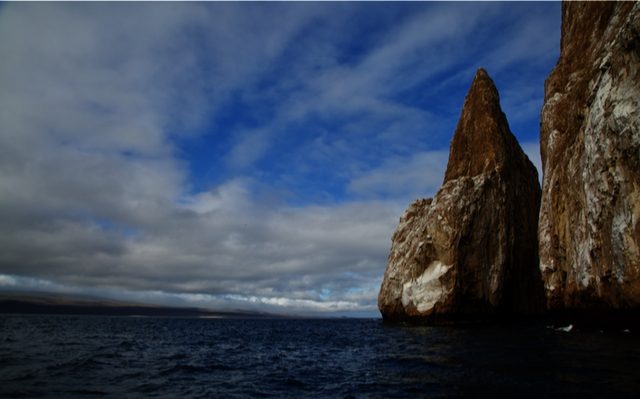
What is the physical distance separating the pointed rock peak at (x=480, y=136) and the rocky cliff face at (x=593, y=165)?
37.4 feet

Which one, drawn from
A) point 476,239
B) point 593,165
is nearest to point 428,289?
point 476,239

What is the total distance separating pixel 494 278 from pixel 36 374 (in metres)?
40.2

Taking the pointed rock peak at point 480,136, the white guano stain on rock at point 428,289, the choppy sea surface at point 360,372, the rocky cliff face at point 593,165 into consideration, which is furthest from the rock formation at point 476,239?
the choppy sea surface at point 360,372

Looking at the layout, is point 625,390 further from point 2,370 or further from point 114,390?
point 2,370

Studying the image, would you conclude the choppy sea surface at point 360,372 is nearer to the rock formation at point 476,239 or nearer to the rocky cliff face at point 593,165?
the rocky cliff face at point 593,165

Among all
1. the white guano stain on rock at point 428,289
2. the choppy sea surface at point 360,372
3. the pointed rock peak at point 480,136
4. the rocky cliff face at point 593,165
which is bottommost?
the choppy sea surface at point 360,372

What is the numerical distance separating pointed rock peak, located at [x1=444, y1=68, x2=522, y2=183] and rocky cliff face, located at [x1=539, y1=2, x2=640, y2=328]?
11386 mm

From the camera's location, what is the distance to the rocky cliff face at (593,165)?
69.2 ft

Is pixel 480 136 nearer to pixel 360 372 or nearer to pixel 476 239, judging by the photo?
pixel 476 239

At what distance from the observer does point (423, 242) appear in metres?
44.8

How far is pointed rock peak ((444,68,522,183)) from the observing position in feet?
157

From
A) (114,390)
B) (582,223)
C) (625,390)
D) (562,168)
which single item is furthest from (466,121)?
(114,390)

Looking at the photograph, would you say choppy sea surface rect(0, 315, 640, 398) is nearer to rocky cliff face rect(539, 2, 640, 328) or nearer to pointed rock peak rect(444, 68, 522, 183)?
rocky cliff face rect(539, 2, 640, 328)

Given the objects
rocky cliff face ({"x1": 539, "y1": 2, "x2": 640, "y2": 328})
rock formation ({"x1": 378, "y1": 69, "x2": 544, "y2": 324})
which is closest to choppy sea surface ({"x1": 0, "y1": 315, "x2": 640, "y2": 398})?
rocky cliff face ({"x1": 539, "y1": 2, "x2": 640, "y2": 328})
